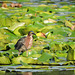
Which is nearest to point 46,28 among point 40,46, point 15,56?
point 40,46

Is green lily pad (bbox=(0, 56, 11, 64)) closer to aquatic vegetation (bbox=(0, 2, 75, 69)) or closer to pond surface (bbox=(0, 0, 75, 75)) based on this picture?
aquatic vegetation (bbox=(0, 2, 75, 69))

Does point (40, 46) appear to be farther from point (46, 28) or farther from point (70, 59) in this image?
point (46, 28)

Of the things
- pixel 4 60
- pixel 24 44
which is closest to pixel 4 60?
pixel 4 60

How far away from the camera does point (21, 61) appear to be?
12.2 ft

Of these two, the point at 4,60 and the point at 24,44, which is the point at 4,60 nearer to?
the point at 4,60

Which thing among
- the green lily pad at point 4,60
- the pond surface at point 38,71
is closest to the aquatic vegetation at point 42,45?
the green lily pad at point 4,60

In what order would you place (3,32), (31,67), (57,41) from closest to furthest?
(31,67)
(57,41)
(3,32)

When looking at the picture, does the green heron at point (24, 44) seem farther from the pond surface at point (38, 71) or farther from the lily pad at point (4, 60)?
the pond surface at point (38, 71)

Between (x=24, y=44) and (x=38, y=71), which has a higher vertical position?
(x=24, y=44)

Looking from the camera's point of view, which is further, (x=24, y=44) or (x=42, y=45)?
(x=42, y=45)

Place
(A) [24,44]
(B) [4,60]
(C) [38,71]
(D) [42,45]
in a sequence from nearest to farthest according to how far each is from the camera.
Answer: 1. (C) [38,71]
2. (B) [4,60]
3. (A) [24,44]
4. (D) [42,45]

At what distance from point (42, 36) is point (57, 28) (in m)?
0.78

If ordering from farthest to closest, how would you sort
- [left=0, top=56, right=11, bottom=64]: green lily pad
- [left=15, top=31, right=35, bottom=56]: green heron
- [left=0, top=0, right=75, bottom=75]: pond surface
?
[left=15, top=31, right=35, bottom=56]: green heron → [left=0, top=56, right=11, bottom=64]: green lily pad → [left=0, top=0, right=75, bottom=75]: pond surface

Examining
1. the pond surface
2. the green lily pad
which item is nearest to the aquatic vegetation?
the green lily pad
